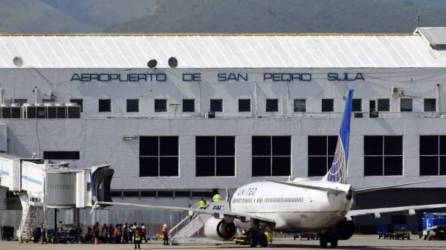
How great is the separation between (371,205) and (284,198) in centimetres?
3609

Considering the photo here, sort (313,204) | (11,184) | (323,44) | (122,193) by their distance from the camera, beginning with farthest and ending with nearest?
(323,44), (122,193), (11,184), (313,204)

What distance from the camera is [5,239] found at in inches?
4390

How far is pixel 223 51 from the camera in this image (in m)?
133

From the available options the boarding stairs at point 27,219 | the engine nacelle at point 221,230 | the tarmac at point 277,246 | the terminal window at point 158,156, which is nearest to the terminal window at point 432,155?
the terminal window at point 158,156

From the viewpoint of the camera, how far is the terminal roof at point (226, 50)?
430 feet

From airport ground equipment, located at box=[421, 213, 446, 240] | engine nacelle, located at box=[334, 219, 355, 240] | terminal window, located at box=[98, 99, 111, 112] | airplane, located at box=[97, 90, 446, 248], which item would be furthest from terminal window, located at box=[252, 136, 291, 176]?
engine nacelle, located at box=[334, 219, 355, 240]

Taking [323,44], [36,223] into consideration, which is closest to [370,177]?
[323,44]

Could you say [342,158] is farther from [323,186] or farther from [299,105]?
[299,105]

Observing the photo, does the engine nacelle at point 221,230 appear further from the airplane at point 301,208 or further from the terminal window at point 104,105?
the terminal window at point 104,105

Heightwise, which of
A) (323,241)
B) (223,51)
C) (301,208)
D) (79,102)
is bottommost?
(323,241)

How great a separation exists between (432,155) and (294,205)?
3748 centimetres

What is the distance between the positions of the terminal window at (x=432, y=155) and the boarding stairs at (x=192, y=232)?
28.5 meters

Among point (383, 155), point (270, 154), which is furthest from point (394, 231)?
point (270, 154)

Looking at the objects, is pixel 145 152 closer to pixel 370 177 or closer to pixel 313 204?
pixel 370 177
